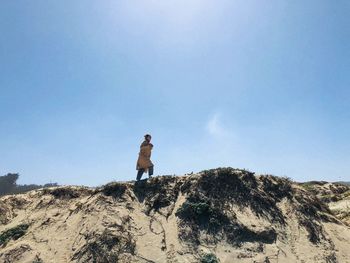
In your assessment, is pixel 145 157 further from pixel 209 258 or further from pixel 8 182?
pixel 8 182

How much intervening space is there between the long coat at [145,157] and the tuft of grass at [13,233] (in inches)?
237

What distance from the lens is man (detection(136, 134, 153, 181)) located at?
2070cm

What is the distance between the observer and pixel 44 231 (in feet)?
60.1

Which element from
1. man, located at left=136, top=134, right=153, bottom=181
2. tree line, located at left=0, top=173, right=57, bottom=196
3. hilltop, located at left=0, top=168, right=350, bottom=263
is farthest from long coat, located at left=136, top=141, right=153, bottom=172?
tree line, located at left=0, top=173, right=57, bottom=196

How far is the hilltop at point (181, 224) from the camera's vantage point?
16266 millimetres

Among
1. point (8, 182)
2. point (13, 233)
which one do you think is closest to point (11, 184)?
point (8, 182)

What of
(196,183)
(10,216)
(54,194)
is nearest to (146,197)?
(196,183)

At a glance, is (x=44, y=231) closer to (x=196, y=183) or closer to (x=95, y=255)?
(x=95, y=255)

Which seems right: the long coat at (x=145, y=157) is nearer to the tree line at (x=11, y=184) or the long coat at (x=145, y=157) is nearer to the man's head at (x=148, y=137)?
the man's head at (x=148, y=137)

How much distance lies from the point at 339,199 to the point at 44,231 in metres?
21.6

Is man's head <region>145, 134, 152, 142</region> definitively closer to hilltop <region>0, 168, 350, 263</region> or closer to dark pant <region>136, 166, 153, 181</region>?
dark pant <region>136, 166, 153, 181</region>

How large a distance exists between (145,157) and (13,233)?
7087 millimetres

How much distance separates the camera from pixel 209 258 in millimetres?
15828

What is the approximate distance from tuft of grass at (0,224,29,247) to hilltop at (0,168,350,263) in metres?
0.05
